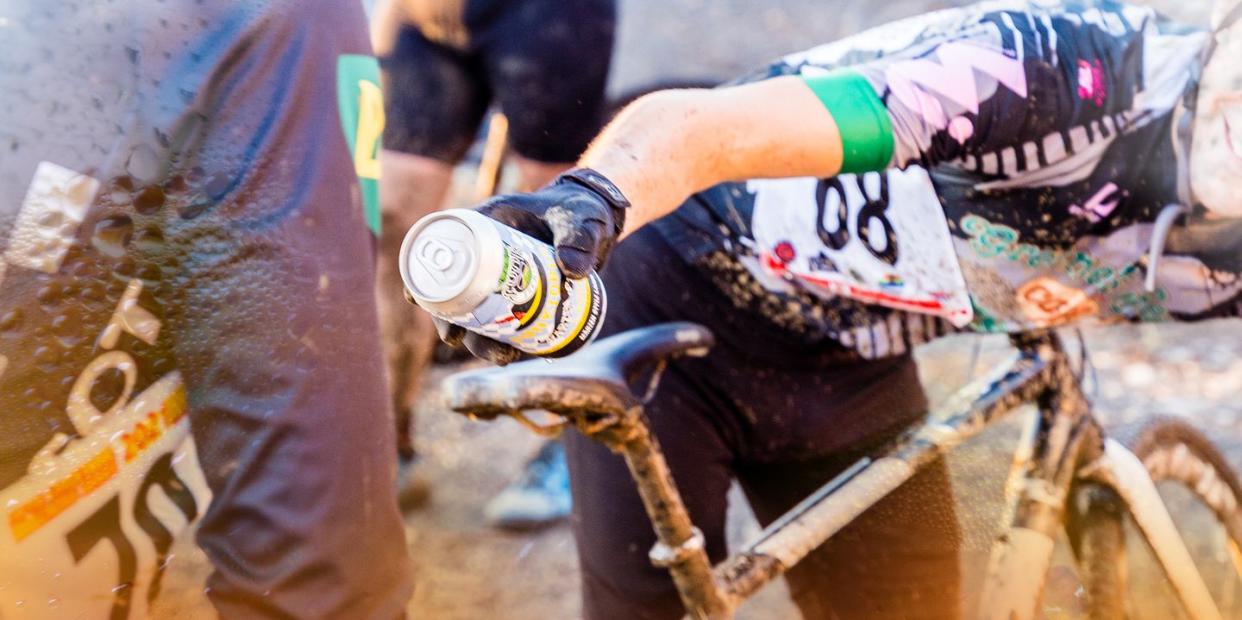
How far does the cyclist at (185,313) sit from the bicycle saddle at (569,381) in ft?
0.55

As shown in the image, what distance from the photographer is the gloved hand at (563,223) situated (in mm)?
795

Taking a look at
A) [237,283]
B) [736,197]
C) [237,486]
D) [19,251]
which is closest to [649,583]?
[736,197]

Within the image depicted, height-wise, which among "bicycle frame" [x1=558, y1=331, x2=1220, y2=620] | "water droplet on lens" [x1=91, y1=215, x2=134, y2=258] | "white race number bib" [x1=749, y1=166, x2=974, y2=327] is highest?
"water droplet on lens" [x1=91, y1=215, x2=134, y2=258]

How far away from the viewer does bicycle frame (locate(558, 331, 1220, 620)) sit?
4.25ft

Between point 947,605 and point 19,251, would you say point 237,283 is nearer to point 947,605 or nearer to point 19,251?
point 19,251

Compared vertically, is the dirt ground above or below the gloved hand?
below

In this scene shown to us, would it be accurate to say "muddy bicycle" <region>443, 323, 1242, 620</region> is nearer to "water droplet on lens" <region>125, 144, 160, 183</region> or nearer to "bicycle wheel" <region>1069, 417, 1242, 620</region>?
"bicycle wheel" <region>1069, 417, 1242, 620</region>

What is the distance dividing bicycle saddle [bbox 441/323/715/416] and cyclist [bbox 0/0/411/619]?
167 mm

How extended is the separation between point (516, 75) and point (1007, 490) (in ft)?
4.78

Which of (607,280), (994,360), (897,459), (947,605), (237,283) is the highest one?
(237,283)

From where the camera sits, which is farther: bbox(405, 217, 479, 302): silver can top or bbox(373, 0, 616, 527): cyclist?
bbox(373, 0, 616, 527): cyclist

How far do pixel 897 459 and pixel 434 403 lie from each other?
2131 mm

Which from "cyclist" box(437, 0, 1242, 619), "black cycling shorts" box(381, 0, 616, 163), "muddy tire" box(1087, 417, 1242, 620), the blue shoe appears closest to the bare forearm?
"cyclist" box(437, 0, 1242, 619)

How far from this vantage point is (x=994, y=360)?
Result: 131 inches
